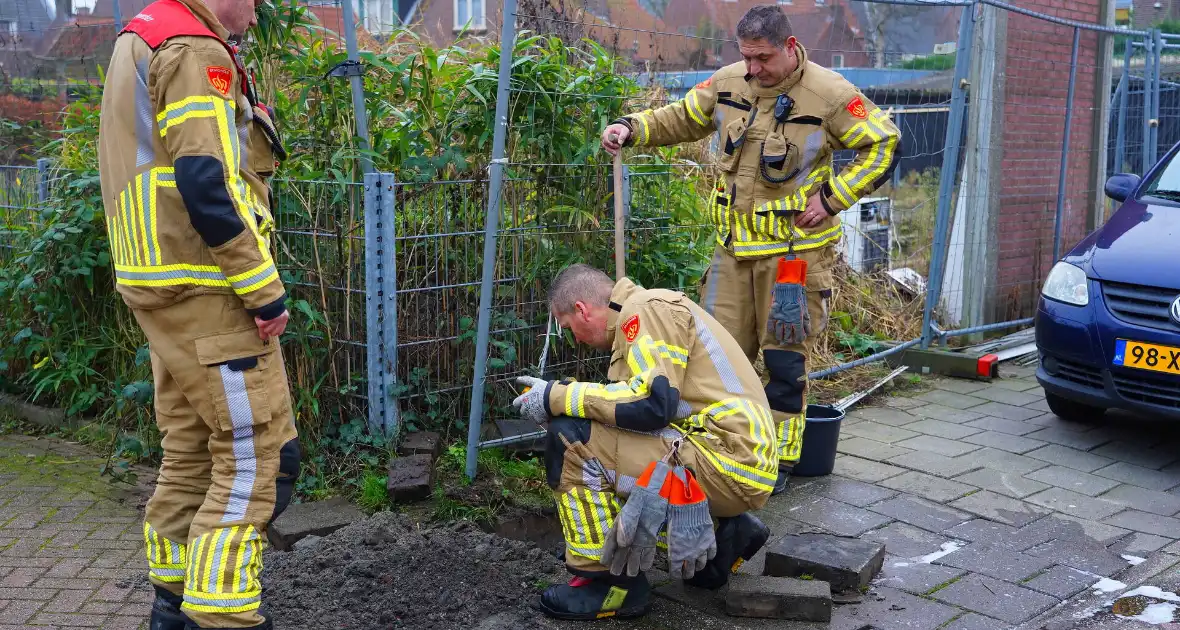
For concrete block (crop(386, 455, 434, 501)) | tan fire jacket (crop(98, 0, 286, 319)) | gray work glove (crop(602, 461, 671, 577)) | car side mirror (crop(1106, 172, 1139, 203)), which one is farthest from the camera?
car side mirror (crop(1106, 172, 1139, 203))

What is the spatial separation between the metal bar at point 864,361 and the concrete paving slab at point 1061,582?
2.40 meters

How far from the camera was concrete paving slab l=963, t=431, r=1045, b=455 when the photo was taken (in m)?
5.65

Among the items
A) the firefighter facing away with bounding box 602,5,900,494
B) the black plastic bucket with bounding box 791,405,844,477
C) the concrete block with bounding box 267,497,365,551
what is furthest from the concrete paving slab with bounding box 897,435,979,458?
the concrete block with bounding box 267,497,365,551

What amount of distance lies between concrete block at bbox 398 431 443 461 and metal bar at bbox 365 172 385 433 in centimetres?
14

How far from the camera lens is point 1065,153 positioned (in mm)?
8172

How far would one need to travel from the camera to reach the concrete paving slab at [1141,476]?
16.8ft

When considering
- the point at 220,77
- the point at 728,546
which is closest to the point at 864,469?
the point at 728,546

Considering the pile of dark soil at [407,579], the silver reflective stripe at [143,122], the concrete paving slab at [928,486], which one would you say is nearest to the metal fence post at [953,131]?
the concrete paving slab at [928,486]

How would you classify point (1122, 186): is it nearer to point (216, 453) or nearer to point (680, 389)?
point (680, 389)

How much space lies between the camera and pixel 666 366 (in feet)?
11.5

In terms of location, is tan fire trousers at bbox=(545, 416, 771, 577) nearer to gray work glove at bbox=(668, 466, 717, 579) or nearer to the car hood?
gray work glove at bbox=(668, 466, 717, 579)

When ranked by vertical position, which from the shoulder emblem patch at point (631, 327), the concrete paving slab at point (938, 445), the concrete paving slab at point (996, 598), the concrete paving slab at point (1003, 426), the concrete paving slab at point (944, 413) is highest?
the shoulder emblem patch at point (631, 327)

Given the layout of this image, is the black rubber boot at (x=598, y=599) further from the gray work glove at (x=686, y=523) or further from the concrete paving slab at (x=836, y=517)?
the concrete paving slab at (x=836, y=517)

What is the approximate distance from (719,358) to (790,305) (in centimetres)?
110
